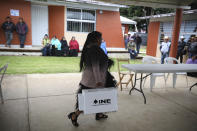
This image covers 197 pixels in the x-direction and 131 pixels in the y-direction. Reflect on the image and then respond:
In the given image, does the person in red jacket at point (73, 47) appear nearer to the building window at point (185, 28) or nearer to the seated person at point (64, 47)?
the seated person at point (64, 47)

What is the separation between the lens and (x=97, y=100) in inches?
94.5

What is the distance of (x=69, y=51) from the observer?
11320 millimetres

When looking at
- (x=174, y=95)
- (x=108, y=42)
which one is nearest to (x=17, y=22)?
(x=108, y=42)

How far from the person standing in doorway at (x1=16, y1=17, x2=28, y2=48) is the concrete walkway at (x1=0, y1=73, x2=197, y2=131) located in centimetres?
621

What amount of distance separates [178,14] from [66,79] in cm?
567

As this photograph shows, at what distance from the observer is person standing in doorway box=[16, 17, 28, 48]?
10.6 m

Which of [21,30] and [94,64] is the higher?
[21,30]

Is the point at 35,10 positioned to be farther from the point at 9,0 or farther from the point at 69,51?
the point at 69,51

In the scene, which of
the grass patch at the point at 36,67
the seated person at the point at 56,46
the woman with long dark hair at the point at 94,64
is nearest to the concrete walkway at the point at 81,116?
the woman with long dark hair at the point at 94,64

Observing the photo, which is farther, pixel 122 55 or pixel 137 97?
pixel 122 55

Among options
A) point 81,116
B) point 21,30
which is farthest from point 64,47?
point 81,116

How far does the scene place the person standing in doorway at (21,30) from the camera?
10602mm

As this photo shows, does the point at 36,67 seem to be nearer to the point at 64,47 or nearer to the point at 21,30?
the point at 64,47

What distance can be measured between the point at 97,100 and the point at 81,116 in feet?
3.16
